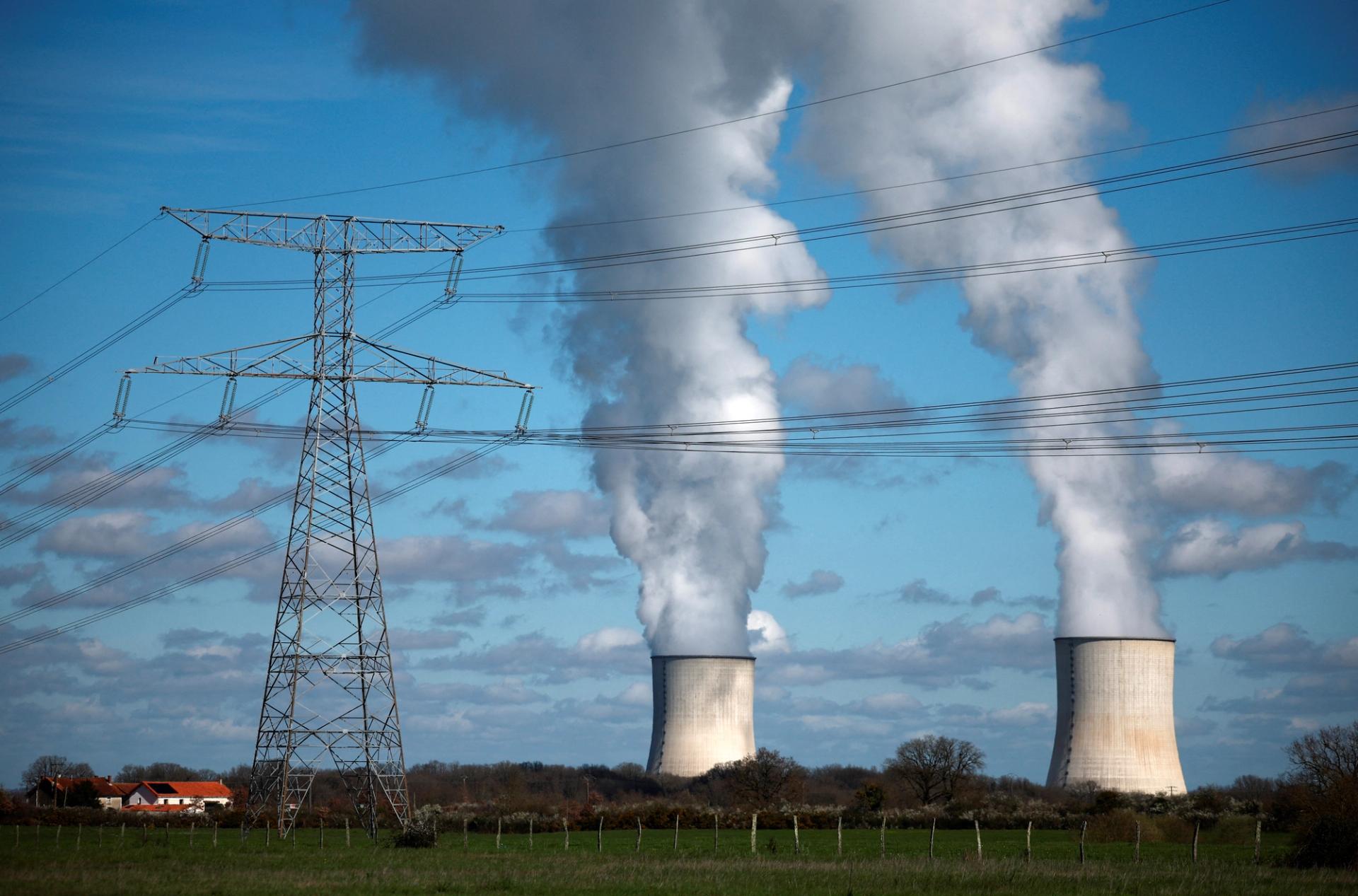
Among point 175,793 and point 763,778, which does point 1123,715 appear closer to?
point 763,778

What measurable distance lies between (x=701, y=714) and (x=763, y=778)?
10139mm

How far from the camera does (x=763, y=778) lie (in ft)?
169

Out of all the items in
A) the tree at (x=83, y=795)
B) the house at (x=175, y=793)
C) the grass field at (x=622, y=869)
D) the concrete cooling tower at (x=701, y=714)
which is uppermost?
the concrete cooling tower at (x=701, y=714)

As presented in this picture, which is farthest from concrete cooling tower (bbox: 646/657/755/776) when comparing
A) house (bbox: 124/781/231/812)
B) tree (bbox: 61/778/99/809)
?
house (bbox: 124/781/231/812)

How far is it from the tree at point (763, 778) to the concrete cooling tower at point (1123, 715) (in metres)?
13.0

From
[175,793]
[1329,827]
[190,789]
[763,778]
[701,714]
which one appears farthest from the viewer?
[190,789]

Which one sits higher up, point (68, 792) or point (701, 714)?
point (701, 714)

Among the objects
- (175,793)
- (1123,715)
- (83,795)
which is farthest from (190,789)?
(1123,715)

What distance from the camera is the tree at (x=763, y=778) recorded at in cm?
4784

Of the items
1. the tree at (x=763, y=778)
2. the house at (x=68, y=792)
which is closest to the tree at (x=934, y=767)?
the tree at (x=763, y=778)

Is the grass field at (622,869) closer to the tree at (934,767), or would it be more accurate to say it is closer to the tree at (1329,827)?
the tree at (1329,827)

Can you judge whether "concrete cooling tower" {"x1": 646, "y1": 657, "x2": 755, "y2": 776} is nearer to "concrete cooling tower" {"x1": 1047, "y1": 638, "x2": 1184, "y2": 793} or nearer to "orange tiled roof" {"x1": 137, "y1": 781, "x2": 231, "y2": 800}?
"concrete cooling tower" {"x1": 1047, "y1": 638, "x2": 1184, "y2": 793}

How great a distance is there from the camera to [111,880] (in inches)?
744

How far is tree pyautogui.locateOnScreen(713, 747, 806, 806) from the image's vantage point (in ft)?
157
